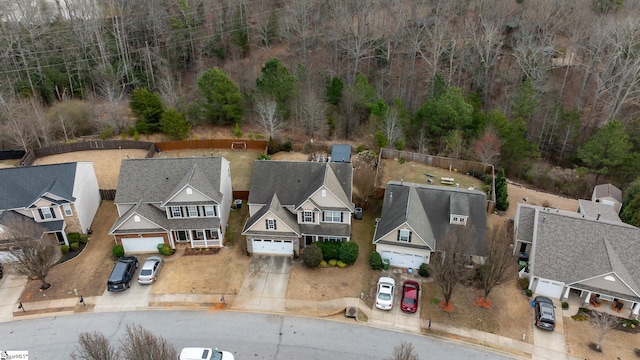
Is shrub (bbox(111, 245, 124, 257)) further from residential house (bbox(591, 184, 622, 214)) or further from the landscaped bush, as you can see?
residential house (bbox(591, 184, 622, 214))

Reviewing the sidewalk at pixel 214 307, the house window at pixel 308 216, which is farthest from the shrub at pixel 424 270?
the house window at pixel 308 216

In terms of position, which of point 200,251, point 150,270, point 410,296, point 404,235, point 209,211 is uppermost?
point 209,211

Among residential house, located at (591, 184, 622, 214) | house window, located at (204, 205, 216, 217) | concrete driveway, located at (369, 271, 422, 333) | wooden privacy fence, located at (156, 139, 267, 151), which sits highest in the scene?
house window, located at (204, 205, 216, 217)

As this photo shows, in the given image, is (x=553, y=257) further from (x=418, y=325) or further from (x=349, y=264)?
(x=349, y=264)

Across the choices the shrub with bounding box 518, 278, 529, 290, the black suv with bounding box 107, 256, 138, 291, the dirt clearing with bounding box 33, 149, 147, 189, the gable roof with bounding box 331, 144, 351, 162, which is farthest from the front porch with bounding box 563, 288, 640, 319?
the dirt clearing with bounding box 33, 149, 147, 189

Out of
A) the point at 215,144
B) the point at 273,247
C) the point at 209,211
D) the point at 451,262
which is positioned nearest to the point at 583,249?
the point at 451,262

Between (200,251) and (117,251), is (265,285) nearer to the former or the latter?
(200,251)

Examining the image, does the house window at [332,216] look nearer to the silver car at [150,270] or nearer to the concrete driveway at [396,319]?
the concrete driveway at [396,319]
